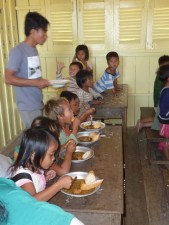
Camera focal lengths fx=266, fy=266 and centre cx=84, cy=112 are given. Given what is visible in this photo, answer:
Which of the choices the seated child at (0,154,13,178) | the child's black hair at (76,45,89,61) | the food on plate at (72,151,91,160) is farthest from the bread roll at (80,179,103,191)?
the child's black hair at (76,45,89,61)

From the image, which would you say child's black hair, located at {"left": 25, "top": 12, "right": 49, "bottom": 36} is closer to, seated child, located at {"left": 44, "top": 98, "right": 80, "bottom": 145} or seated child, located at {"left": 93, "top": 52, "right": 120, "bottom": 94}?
seated child, located at {"left": 44, "top": 98, "right": 80, "bottom": 145}

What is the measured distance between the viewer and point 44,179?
160cm

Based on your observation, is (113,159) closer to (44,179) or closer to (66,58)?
(44,179)

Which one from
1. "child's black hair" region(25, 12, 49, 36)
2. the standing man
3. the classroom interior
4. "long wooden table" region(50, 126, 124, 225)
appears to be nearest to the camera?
"long wooden table" region(50, 126, 124, 225)

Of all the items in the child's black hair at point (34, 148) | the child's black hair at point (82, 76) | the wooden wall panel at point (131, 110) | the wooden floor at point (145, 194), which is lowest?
the wooden floor at point (145, 194)

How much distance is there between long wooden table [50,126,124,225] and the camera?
134cm

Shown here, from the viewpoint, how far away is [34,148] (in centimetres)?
144

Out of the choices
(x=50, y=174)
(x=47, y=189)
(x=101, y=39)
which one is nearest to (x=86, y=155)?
(x=50, y=174)

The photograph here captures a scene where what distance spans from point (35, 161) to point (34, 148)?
0.25 ft

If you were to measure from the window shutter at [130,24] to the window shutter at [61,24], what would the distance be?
75 cm

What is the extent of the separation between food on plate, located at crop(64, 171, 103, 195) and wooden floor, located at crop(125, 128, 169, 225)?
1.12m

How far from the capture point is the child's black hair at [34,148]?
144 centimetres

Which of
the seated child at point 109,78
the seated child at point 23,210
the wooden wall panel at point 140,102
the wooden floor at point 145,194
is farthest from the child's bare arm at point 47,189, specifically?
the wooden wall panel at point 140,102

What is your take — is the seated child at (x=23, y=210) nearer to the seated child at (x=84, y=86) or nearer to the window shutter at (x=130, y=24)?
the seated child at (x=84, y=86)
